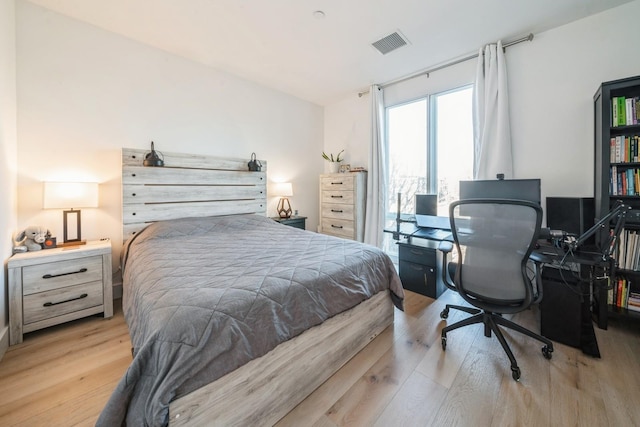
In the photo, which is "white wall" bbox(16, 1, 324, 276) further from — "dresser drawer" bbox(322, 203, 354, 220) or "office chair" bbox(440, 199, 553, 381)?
"office chair" bbox(440, 199, 553, 381)


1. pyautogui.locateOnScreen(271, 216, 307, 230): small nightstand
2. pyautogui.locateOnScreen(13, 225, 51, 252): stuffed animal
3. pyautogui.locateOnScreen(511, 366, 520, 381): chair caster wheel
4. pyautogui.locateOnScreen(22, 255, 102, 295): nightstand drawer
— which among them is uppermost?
pyautogui.locateOnScreen(271, 216, 307, 230): small nightstand

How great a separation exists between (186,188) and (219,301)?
2249mm

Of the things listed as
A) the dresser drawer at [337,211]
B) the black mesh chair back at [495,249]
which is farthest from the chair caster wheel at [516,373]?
the dresser drawer at [337,211]

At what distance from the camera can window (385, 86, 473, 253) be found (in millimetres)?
3068

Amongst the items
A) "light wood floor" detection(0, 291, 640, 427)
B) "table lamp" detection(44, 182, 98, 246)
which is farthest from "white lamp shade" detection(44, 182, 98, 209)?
"light wood floor" detection(0, 291, 640, 427)

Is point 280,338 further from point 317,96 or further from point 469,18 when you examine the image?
point 317,96

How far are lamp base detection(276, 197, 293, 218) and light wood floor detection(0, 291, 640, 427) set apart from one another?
94.7 inches

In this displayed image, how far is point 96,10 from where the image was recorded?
7.25 feet

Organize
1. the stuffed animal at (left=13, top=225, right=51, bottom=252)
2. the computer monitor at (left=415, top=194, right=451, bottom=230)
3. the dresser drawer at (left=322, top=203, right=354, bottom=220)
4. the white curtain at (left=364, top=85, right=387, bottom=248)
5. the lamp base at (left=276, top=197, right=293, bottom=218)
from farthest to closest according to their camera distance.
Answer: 1. the lamp base at (left=276, top=197, right=293, bottom=218)
2. the dresser drawer at (left=322, top=203, right=354, bottom=220)
3. the white curtain at (left=364, top=85, right=387, bottom=248)
4. the computer monitor at (left=415, top=194, right=451, bottom=230)
5. the stuffed animal at (left=13, top=225, right=51, bottom=252)

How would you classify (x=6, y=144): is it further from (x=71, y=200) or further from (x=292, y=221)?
(x=292, y=221)

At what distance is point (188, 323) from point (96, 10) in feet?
9.89

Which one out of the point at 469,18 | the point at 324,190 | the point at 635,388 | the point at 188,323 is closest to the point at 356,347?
the point at 188,323

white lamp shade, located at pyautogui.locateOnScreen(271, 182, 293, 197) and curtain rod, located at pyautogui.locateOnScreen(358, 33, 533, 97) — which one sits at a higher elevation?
curtain rod, located at pyautogui.locateOnScreen(358, 33, 533, 97)

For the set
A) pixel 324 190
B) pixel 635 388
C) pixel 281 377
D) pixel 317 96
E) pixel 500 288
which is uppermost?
pixel 317 96
